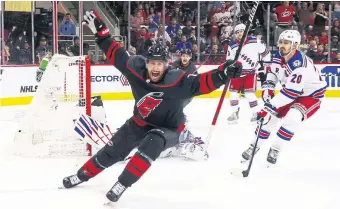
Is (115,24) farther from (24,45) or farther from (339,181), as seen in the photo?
(339,181)

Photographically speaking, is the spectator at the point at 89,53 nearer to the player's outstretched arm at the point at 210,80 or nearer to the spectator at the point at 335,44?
the spectator at the point at 335,44

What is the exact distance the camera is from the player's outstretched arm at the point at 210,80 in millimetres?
2879

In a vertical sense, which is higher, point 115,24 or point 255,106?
point 115,24

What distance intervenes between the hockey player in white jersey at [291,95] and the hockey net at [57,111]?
143 cm

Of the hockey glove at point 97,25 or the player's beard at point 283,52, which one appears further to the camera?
the player's beard at point 283,52

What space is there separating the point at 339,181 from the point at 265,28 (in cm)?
644

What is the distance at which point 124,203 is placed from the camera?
307cm

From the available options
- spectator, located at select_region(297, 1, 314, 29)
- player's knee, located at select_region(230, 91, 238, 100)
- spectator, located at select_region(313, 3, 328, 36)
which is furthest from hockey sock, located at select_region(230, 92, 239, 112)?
spectator, located at select_region(297, 1, 314, 29)

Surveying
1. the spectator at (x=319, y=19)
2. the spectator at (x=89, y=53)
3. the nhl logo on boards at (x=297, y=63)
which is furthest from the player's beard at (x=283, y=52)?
the spectator at (x=319, y=19)

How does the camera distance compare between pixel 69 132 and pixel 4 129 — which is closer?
pixel 69 132

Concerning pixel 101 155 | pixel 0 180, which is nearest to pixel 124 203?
pixel 101 155

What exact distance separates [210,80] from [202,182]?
1.00 metres

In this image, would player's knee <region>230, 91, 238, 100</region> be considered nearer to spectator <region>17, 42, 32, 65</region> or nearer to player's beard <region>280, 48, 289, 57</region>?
player's beard <region>280, 48, 289, 57</region>

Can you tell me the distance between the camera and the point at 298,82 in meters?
3.82
